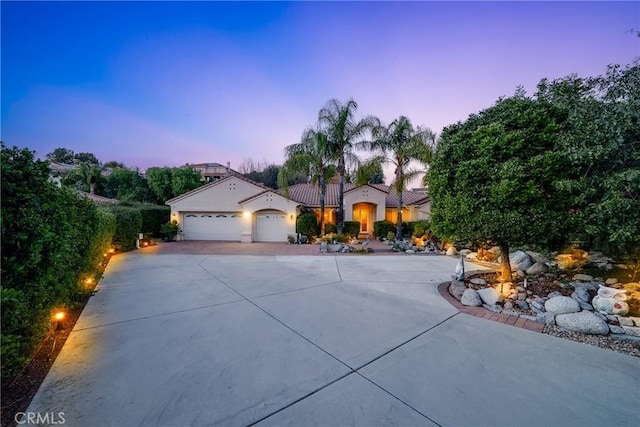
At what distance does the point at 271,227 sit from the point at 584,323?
1498cm

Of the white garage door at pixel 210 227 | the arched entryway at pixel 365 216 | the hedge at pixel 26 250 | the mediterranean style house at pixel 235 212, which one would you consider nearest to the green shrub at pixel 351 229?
the arched entryway at pixel 365 216

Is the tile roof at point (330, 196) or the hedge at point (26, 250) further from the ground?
the tile roof at point (330, 196)

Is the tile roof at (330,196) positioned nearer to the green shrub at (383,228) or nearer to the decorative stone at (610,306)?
the green shrub at (383,228)

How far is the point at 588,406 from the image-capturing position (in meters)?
2.37

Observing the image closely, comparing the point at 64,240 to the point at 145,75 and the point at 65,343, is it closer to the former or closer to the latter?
the point at 65,343

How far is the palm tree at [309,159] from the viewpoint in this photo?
1358 cm

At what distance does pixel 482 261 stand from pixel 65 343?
1224cm

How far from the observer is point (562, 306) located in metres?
4.28

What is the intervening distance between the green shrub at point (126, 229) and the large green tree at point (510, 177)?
1422 cm

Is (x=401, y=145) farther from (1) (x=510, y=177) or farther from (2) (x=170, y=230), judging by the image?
(2) (x=170, y=230)

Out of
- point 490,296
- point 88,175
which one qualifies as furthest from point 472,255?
point 88,175

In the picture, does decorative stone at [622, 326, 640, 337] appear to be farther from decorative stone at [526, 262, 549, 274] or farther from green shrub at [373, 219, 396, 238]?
green shrub at [373, 219, 396, 238]

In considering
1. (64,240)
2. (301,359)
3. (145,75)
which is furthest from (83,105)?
(301,359)

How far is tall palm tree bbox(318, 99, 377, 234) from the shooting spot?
13594 mm
